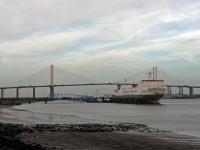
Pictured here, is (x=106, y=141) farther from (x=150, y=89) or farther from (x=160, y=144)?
(x=150, y=89)

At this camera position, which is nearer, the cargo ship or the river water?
the river water

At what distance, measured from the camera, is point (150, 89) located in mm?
79250

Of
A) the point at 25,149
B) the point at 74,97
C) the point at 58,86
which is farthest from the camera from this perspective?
the point at 74,97

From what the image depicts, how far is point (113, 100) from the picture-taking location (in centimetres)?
10456

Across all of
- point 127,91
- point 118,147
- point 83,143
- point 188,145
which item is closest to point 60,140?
point 83,143

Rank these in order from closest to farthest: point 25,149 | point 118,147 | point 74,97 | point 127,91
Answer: point 25,149 → point 118,147 → point 127,91 → point 74,97

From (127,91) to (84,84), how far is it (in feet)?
77.3

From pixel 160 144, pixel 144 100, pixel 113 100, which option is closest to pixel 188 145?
pixel 160 144

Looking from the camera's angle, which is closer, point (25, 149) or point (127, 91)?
point (25, 149)

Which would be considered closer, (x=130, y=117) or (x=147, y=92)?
(x=130, y=117)

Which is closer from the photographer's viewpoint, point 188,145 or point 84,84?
point 188,145

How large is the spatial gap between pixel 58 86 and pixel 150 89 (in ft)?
143

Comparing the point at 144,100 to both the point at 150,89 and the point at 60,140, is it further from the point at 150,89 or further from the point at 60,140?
the point at 60,140

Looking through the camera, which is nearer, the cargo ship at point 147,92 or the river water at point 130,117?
the river water at point 130,117
